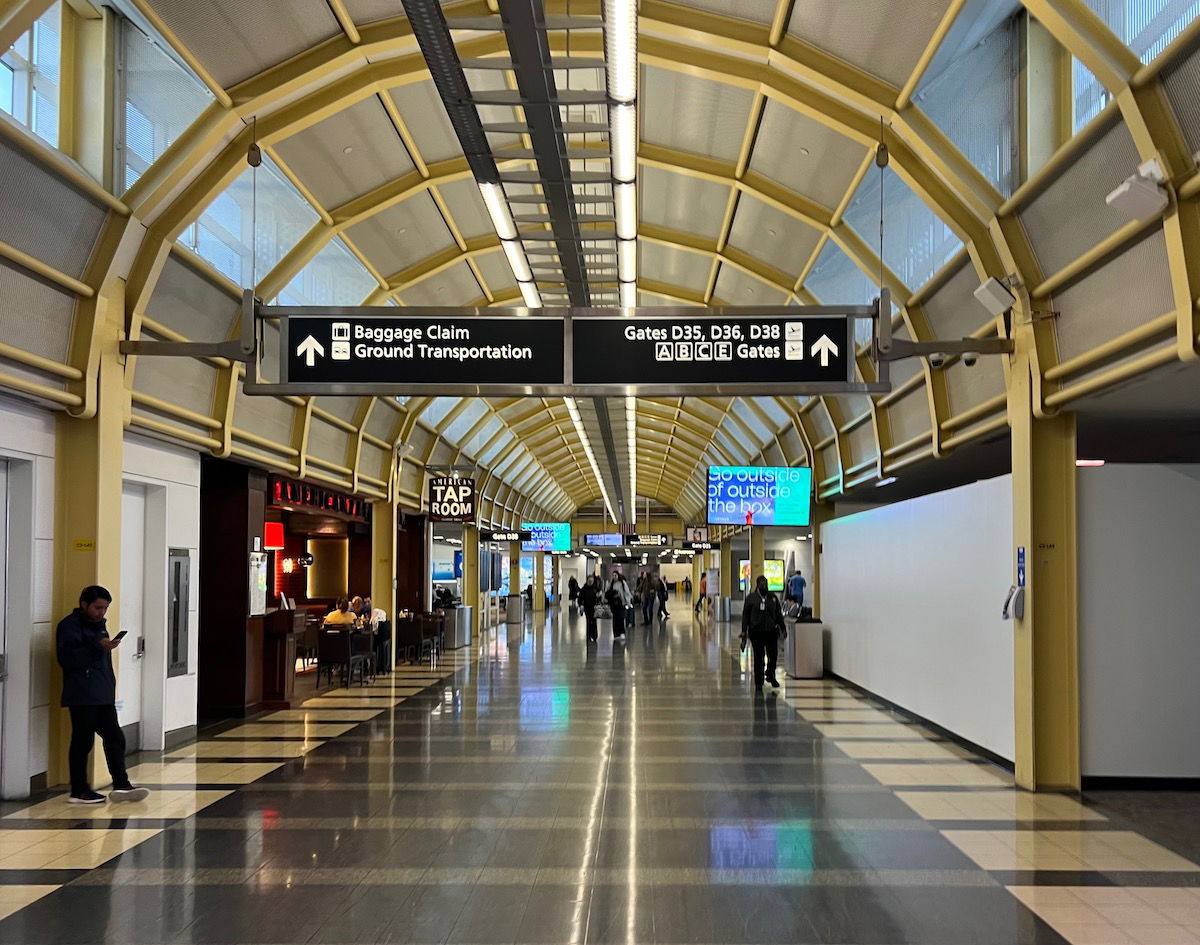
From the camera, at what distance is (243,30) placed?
797 cm

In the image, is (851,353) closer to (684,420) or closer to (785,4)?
(785,4)

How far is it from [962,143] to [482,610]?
2423 centimetres

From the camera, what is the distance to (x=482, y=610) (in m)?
31.2

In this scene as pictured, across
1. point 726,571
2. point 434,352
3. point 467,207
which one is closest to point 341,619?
point 467,207

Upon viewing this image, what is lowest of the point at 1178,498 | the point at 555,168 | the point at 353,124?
the point at 1178,498

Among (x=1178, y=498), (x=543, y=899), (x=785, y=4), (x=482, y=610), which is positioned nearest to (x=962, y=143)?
(x=785, y=4)

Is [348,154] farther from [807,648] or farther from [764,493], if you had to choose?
[807,648]

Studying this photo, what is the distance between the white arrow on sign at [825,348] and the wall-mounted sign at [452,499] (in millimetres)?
14163

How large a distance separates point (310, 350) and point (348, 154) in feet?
11.8

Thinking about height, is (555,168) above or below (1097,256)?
above

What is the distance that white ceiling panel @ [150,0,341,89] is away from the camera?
7626 mm

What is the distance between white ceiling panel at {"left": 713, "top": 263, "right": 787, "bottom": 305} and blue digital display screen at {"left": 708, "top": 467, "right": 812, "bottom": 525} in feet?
9.75

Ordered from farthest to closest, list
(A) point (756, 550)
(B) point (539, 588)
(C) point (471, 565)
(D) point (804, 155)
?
(B) point (539, 588), (C) point (471, 565), (A) point (756, 550), (D) point (804, 155)

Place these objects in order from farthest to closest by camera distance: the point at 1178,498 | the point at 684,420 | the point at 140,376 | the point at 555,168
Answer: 1. the point at 684,420
2. the point at 140,376
3. the point at 1178,498
4. the point at 555,168
